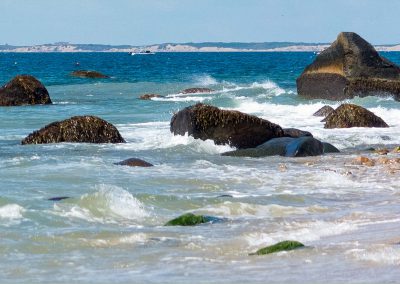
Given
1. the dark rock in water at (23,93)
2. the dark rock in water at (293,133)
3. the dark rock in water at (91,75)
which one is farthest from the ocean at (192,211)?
the dark rock in water at (91,75)

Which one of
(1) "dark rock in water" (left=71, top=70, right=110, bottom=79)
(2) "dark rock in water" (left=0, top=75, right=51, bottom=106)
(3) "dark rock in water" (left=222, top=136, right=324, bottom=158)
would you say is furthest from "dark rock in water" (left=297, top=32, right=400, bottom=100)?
(1) "dark rock in water" (left=71, top=70, right=110, bottom=79)

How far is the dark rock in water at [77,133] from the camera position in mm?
21109

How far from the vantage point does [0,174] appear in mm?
15539

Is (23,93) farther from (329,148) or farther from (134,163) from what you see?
(134,163)

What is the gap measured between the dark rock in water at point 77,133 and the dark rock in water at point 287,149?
3609 millimetres

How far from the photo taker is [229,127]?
65.2ft

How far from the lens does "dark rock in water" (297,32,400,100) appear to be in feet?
112

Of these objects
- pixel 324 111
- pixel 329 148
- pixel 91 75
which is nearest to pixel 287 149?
pixel 329 148

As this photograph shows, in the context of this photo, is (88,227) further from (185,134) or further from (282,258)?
(185,134)

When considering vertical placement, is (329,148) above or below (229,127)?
below

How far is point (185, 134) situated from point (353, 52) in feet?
50.3

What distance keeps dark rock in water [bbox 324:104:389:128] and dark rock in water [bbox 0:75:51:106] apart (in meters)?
15.3

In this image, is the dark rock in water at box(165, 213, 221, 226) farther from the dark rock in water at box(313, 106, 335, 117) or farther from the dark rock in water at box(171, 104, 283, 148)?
the dark rock in water at box(313, 106, 335, 117)

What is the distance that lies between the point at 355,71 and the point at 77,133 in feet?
52.6
